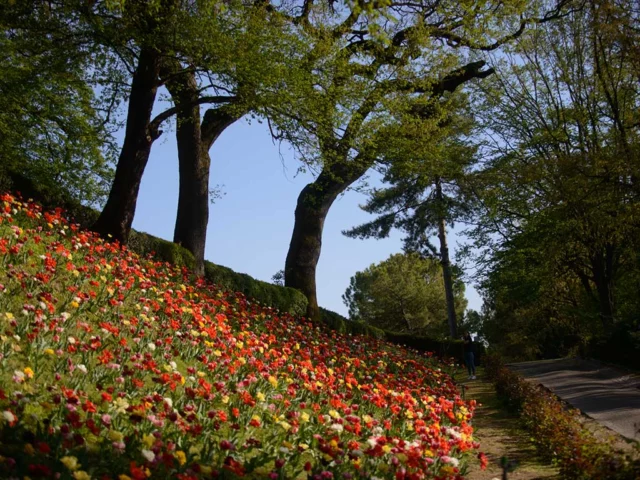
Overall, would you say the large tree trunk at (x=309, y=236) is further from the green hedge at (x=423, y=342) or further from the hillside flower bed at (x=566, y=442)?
the hillside flower bed at (x=566, y=442)

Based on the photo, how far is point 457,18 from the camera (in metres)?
16.8

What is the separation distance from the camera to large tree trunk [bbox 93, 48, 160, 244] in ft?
41.8

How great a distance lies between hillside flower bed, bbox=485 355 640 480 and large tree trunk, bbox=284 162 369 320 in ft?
25.2

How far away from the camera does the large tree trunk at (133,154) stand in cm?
1273

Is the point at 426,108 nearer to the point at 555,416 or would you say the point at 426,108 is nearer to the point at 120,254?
the point at 120,254

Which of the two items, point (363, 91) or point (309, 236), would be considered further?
point (309, 236)

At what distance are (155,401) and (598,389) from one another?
1097 cm

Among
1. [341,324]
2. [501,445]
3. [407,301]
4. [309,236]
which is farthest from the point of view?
[407,301]

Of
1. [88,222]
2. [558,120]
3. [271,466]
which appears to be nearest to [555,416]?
[271,466]

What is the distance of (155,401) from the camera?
501 cm

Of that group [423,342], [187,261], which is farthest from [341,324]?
[423,342]

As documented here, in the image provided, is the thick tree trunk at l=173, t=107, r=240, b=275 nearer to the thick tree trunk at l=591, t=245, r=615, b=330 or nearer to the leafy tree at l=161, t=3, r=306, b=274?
the leafy tree at l=161, t=3, r=306, b=274

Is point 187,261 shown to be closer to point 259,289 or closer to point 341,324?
point 259,289

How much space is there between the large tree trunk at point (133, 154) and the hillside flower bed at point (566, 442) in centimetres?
848
